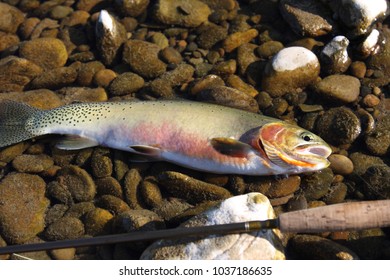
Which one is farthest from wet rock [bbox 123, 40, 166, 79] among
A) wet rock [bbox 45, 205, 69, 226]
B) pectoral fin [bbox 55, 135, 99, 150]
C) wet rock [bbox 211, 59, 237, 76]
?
wet rock [bbox 45, 205, 69, 226]

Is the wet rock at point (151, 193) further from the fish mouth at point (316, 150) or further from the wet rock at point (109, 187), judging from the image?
the fish mouth at point (316, 150)

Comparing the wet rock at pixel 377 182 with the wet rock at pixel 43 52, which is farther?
the wet rock at pixel 43 52

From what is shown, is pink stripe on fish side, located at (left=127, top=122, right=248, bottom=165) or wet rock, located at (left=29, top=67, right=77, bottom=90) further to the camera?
wet rock, located at (left=29, top=67, right=77, bottom=90)

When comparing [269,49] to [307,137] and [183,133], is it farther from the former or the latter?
[183,133]

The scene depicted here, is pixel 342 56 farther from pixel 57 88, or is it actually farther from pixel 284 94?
pixel 57 88

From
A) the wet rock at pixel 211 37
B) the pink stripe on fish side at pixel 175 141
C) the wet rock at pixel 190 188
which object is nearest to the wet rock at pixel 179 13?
the wet rock at pixel 211 37

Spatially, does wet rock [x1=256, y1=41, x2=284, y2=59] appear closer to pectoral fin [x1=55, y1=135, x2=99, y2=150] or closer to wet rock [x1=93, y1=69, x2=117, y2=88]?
wet rock [x1=93, y1=69, x2=117, y2=88]
